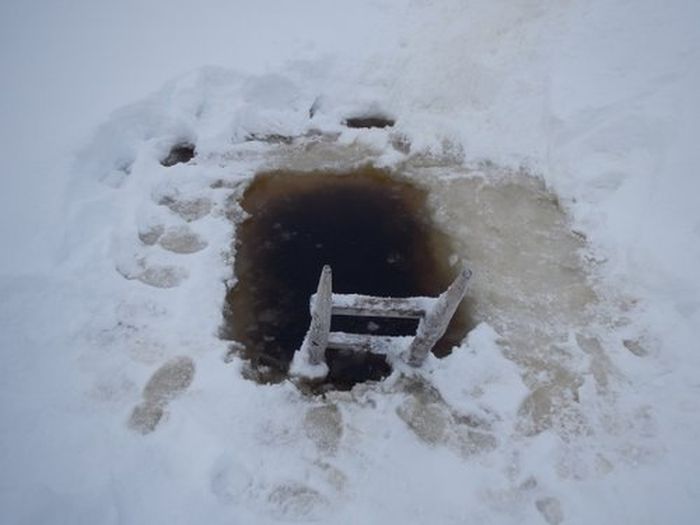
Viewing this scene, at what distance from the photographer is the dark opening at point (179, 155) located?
19.8 feet

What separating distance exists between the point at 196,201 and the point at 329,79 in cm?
278

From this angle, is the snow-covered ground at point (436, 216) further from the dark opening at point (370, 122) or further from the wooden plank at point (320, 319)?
the wooden plank at point (320, 319)

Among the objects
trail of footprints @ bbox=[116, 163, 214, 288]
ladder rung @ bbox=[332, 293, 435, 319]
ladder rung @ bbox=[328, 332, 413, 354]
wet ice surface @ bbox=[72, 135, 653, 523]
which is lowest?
wet ice surface @ bbox=[72, 135, 653, 523]

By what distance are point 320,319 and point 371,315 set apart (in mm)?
449

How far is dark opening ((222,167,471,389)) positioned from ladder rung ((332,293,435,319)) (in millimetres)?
946

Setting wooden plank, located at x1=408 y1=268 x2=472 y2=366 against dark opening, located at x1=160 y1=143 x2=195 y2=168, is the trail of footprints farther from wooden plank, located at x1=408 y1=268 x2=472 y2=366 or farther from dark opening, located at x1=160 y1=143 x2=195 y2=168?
wooden plank, located at x1=408 y1=268 x2=472 y2=366

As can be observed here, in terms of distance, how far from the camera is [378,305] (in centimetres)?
385

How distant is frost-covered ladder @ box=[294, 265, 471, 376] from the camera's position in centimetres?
351

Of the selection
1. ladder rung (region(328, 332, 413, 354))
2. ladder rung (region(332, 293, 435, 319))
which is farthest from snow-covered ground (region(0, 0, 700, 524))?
ladder rung (region(332, 293, 435, 319))

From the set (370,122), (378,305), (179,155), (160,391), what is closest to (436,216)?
(370,122)

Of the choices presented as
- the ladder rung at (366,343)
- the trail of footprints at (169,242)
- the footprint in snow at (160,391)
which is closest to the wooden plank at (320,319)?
the ladder rung at (366,343)

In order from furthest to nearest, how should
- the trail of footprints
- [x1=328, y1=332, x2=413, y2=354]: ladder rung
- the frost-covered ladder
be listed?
1. the trail of footprints
2. [x1=328, y1=332, x2=413, y2=354]: ladder rung
3. the frost-covered ladder

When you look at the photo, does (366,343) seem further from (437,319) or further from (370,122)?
(370,122)

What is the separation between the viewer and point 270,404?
416cm
